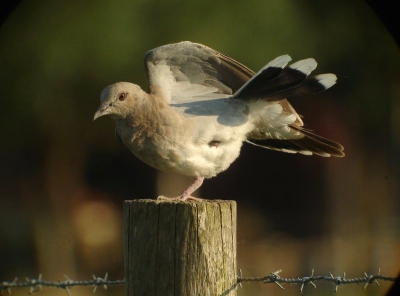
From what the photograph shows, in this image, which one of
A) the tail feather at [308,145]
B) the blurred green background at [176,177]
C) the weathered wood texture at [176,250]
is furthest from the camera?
the blurred green background at [176,177]

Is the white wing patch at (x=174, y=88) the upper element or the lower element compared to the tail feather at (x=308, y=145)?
upper

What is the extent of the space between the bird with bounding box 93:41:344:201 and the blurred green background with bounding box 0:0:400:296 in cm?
257

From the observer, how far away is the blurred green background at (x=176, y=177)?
6918 millimetres

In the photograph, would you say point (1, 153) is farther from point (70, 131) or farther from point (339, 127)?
point (339, 127)

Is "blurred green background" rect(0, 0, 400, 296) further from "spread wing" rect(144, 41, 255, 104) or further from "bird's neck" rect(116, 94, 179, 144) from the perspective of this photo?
"bird's neck" rect(116, 94, 179, 144)

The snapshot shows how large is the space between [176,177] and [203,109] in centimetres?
406

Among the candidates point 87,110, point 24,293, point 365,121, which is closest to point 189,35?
point 87,110

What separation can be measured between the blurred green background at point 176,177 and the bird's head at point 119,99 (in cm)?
301

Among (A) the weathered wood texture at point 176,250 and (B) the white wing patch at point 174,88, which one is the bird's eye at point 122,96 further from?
(A) the weathered wood texture at point 176,250

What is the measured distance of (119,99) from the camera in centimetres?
372

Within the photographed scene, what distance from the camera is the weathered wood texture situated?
8.21 feet

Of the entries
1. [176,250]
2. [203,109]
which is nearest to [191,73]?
[203,109]

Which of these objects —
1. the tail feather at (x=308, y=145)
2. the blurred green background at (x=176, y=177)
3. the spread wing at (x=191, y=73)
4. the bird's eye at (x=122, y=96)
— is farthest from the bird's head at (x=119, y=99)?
the blurred green background at (x=176, y=177)

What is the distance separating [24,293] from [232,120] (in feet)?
22.0
